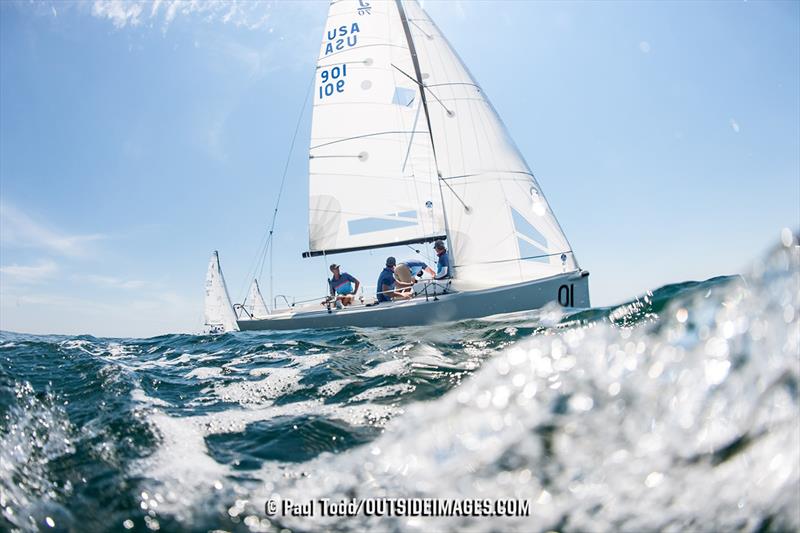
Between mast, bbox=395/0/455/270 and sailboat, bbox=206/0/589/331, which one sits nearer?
sailboat, bbox=206/0/589/331

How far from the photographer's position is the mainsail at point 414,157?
10508 mm

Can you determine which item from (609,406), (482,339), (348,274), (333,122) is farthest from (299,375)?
(333,122)

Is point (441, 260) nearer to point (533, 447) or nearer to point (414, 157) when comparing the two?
point (414, 157)

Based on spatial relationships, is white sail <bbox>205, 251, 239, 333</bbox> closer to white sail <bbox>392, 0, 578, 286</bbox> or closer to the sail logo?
the sail logo

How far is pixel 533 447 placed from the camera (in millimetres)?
1615

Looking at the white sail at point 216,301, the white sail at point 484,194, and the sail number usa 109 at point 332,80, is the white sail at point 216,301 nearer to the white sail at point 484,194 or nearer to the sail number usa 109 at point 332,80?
the sail number usa 109 at point 332,80

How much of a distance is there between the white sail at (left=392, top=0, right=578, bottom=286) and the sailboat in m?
0.03

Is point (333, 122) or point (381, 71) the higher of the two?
point (381, 71)

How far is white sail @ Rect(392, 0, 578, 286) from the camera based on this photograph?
1022cm

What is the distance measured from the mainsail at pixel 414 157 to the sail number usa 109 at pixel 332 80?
4 cm

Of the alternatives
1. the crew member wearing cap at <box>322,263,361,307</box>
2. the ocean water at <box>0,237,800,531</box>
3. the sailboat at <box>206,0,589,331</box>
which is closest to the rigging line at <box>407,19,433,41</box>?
the sailboat at <box>206,0,589,331</box>

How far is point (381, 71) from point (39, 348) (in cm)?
1124

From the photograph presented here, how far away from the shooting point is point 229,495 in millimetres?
1812

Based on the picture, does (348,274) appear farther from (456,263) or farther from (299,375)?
(299,375)
